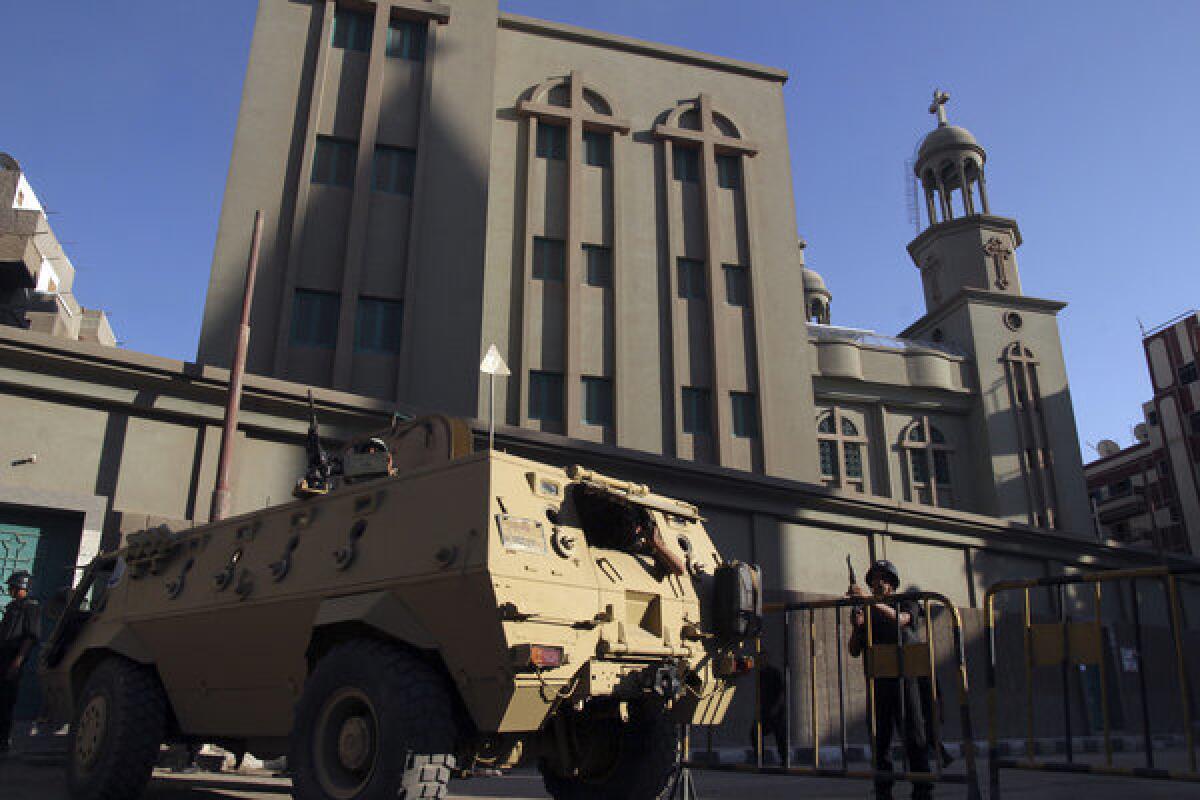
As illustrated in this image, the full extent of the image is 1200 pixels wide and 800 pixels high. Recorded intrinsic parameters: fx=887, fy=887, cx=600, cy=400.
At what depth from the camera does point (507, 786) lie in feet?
28.8

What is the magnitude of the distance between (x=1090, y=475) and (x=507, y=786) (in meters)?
63.2

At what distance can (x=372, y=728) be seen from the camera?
5070 mm

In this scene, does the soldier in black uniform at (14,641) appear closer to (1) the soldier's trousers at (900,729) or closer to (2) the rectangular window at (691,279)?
(1) the soldier's trousers at (900,729)

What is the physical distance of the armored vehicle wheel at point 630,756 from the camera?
229 inches

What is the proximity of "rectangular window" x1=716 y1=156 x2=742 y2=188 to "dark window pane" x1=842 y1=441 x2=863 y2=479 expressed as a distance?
44.8 ft

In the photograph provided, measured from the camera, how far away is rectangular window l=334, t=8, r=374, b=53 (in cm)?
2233

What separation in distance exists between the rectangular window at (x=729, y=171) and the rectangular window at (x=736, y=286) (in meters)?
2.77

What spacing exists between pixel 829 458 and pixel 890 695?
29519 mm

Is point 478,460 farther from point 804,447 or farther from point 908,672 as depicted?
point 804,447

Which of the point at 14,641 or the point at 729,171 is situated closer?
the point at 14,641

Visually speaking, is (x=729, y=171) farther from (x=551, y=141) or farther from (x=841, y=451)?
(x=841, y=451)

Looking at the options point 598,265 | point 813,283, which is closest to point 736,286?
point 598,265

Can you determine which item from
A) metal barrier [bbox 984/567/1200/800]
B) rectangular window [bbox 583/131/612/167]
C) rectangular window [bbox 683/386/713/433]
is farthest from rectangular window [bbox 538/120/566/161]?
metal barrier [bbox 984/567/1200/800]

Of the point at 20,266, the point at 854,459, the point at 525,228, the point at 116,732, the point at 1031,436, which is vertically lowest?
the point at 116,732
